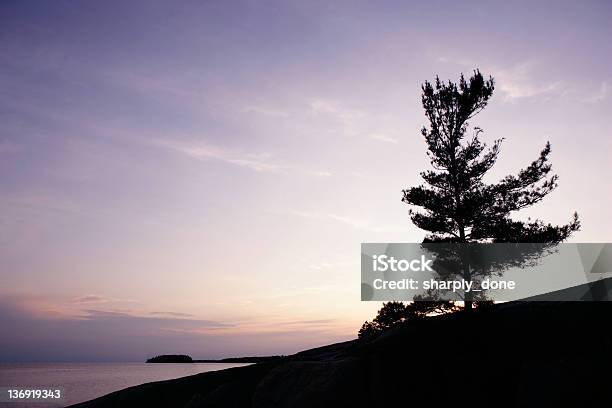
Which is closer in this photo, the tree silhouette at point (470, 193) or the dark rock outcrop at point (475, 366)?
the dark rock outcrop at point (475, 366)

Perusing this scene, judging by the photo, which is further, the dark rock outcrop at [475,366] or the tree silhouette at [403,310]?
the tree silhouette at [403,310]

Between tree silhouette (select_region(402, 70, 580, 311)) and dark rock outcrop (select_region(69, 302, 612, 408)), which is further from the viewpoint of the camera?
→ tree silhouette (select_region(402, 70, 580, 311))

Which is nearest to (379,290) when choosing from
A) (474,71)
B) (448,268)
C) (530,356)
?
(448,268)

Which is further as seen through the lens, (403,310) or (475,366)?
(403,310)

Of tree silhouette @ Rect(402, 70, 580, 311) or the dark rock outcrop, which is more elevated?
tree silhouette @ Rect(402, 70, 580, 311)

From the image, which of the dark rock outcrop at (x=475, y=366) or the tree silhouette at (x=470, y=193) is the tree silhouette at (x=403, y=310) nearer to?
the tree silhouette at (x=470, y=193)

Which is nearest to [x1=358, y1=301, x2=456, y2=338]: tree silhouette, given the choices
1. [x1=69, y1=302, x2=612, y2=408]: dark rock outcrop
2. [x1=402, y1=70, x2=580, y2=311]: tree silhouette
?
[x1=402, y1=70, x2=580, y2=311]: tree silhouette

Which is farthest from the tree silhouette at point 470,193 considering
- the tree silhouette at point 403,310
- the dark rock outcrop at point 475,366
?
the dark rock outcrop at point 475,366

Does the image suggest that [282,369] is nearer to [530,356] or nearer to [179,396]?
[179,396]

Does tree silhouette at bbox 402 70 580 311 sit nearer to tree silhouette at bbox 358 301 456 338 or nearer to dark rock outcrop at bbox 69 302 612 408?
tree silhouette at bbox 358 301 456 338

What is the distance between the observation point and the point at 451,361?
305 inches

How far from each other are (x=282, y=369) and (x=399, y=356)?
2.35m

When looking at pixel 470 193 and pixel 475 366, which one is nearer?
pixel 475 366

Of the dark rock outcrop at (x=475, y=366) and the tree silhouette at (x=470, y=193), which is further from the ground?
the tree silhouette at (x=470, y=193)
